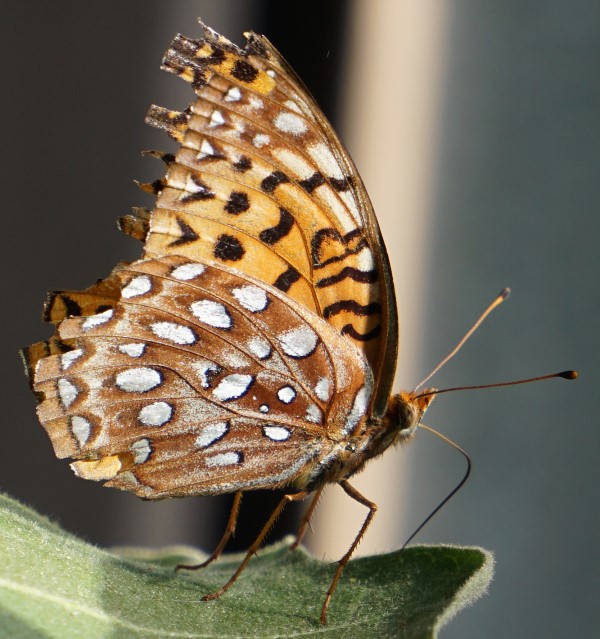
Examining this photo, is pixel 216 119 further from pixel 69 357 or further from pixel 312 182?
pixel 69 357

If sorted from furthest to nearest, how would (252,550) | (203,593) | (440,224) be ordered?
1. (440,224)
2. (252,550)
3. (203,593)

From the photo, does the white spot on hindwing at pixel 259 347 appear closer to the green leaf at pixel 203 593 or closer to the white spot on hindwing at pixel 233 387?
the white spot on hindwing at pixel 233 387

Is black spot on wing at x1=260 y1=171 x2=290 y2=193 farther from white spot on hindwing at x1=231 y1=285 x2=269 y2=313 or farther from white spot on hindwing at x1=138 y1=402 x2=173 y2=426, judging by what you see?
white spot on hindwing at x1=138 y1=402 x2=173 y2=426

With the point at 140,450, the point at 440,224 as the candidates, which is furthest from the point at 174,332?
the point at 440,224

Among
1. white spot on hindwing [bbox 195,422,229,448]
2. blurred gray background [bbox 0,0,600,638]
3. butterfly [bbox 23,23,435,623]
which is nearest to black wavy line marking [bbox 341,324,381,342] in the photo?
butterfly [bbox 23,23,435,623]

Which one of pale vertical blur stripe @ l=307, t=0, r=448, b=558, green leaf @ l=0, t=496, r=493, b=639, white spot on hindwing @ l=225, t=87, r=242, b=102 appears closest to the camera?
green leaf @ l=0, t=496, r=493, b=639

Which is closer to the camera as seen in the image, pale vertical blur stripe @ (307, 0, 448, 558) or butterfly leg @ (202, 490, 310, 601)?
butterfly leg @ (202, 490, 310, 601)
